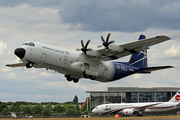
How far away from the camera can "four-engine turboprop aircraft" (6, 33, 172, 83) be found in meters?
27.0

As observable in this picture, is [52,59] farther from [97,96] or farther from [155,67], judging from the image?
[97,96]

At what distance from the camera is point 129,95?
8538 cm

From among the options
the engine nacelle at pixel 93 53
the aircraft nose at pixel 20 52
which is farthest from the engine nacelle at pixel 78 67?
the aircraft nose at pixel 20 52

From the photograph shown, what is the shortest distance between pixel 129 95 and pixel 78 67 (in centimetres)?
5947

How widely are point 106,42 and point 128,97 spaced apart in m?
59.4

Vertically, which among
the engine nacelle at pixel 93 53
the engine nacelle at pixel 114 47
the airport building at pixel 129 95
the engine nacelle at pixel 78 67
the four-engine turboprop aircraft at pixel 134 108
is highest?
the engine nacelle at pixel 114 47

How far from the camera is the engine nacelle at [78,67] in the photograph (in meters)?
28.9

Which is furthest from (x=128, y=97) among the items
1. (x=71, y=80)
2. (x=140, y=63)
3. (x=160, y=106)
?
(x=71, y=80)

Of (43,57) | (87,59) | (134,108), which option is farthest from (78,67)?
(134,108)

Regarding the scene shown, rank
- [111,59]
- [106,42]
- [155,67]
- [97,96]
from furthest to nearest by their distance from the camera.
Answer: [97,96] → [155,67] → [111,59] → [106,42]

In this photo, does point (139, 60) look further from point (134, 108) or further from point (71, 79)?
point (134, 108)

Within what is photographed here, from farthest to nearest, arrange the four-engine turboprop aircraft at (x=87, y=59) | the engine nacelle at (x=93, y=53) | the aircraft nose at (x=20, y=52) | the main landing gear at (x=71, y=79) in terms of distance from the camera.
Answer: the main landing gear at (x=71, y=79)
the engine nacelle at (x=93, y=53)
the four-engine turboprop aircraft at (x=87, y=59)
the aircraft nose at (x=20, y=52)

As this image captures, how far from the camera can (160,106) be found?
6056 centimetres

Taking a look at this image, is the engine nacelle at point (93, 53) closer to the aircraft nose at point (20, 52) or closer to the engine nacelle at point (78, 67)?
the engine nacelle at point (78, 67)
